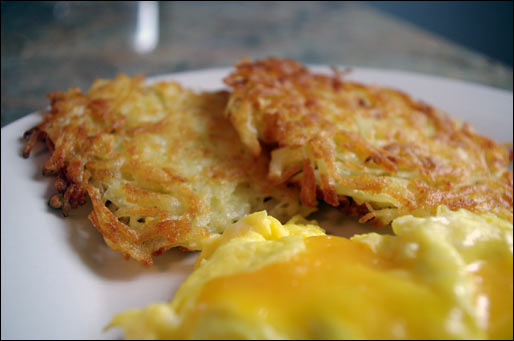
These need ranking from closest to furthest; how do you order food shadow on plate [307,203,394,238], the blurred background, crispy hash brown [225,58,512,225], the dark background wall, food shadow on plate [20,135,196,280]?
food shadow on plate [20,135,196,280] → crispy hash brown [225,58,512,225] → food shadow on plate [307,203,394,238] → the blurred background → the dark background wall

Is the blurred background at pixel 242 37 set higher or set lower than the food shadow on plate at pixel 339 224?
higher

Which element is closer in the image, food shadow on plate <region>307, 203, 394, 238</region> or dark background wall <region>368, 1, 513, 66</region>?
food shadow on plate <region>307, 203, 394, 238</region>

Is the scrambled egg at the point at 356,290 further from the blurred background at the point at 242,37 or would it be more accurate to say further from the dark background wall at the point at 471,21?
the dark background wall at the point at 471,21

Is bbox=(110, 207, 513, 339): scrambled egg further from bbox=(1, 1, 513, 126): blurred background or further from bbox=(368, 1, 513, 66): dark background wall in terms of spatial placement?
bbox=(368, 1, 513, 66): dark background wall

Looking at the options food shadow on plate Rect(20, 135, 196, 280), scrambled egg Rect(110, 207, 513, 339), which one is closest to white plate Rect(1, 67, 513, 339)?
food shadow on plate Rect(20, 135, 196, 280)

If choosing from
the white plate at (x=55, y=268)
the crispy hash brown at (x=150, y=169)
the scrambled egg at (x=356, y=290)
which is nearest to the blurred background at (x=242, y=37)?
the crispy hash brown at (x=150, y=169)

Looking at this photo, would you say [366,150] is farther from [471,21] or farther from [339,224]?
[471,21]
